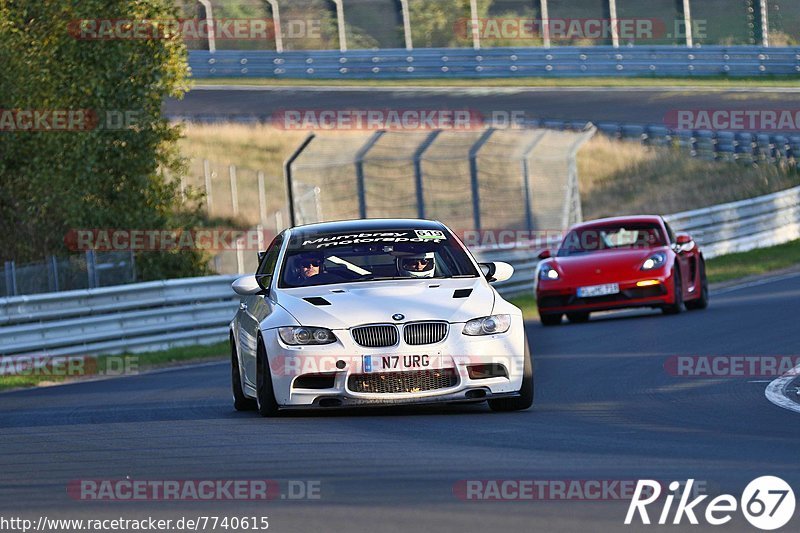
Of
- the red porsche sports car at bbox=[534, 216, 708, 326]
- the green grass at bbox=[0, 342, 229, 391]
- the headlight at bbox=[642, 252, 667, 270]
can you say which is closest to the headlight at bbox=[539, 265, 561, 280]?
the red porsche sports car at bbox=[534, 216, 708, 326]

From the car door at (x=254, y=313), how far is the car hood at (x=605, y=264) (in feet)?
25.5

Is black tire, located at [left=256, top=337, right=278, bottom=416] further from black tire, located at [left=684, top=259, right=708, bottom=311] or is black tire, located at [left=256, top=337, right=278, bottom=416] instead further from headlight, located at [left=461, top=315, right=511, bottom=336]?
black tire, located at [left=684, top=259, right=708, bottom=311]

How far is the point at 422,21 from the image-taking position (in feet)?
143

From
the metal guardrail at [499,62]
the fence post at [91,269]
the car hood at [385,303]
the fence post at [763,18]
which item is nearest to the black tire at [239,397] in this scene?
the car hood at [385,303]

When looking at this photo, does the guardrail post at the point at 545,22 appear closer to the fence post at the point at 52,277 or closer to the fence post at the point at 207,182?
the fence post at the point at 207,182


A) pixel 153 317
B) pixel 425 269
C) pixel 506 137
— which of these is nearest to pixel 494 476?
pixel 425 269

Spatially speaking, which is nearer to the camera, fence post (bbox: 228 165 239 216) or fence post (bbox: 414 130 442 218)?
fence post (bbox: 414 130 442 218)

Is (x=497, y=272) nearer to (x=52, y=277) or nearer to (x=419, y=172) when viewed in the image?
(x=52, y=277)

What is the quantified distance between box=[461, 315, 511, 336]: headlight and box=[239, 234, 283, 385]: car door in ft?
4.61

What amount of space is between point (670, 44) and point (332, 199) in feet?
55.1

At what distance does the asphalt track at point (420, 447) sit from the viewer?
716cm

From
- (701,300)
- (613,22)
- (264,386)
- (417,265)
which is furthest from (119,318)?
(613,22)

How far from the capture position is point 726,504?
6.97 m

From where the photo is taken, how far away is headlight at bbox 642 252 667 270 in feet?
65.4
